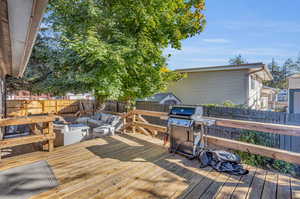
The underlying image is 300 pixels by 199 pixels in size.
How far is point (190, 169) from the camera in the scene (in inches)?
113

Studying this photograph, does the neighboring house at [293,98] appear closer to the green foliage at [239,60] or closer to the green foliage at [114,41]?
the green foliage at [114,41]

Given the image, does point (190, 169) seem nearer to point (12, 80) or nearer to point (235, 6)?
point (12, 80)

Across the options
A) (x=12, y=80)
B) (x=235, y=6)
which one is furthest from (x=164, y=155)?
(x=235, y=6)

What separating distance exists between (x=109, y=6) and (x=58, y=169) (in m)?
5.28

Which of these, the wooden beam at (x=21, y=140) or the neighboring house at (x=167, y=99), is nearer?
the wooden beam at (x=21, y=140)

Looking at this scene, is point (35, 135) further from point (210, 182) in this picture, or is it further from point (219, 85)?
point (219, 85)

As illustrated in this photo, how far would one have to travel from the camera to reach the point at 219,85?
9281 mm

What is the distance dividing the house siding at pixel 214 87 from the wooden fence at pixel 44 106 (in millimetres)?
7652

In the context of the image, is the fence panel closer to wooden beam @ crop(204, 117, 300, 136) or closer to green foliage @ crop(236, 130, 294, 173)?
green foliage @ crop(236, 130, 294, 173)

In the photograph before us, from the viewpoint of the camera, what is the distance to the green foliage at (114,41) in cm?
457

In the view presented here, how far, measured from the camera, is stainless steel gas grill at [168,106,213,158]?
3.22 metres

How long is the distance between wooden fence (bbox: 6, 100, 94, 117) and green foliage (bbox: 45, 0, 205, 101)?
728 cm

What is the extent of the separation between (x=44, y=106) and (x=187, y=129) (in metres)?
12.2

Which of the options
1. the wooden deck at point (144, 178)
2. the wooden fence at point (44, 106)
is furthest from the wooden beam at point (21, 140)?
the wooden fence at point (44, 106)
